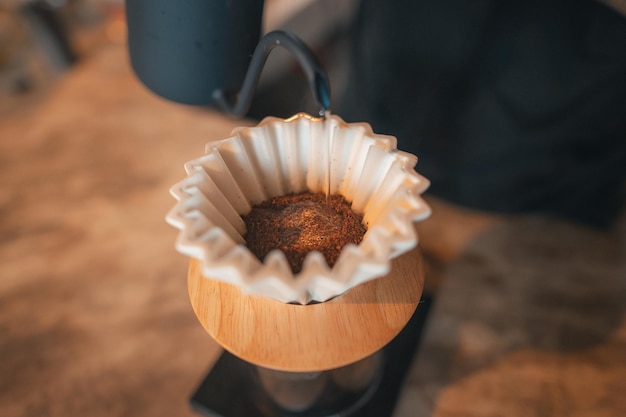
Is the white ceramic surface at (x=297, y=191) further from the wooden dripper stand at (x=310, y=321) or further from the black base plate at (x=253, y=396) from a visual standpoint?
the black base plate at (x=253, y=396)

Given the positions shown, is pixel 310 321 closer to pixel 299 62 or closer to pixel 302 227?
pixel 302 227

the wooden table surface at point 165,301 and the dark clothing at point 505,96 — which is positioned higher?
the dark clothing at point 505,96

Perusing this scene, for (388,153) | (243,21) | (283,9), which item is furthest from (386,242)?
(283,9)

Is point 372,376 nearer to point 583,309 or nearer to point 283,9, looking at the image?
point 583,309

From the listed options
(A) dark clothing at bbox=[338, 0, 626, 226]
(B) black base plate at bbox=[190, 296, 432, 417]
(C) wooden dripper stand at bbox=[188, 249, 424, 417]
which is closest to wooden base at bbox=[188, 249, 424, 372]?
(C) wooden dripper stand at bbox=[188, 249, 424, 417]

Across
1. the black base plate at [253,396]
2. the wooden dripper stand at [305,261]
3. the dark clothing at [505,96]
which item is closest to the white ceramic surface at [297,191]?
the wooden dripper stand at [305,261]


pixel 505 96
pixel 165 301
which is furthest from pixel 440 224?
pixel 165 301
